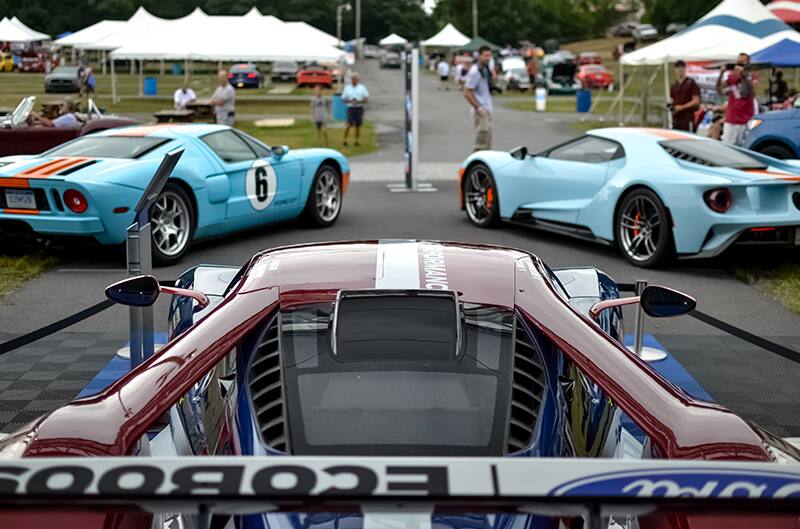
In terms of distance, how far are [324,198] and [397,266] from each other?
9.64 metres

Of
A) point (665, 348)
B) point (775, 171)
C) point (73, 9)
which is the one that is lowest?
point (665, 348)

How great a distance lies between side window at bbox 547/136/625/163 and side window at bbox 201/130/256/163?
3188 mm

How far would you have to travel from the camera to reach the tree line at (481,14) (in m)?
86.1

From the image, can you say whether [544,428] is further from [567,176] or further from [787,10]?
[787,10]

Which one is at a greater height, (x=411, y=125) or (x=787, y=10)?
(x=787, y=10)

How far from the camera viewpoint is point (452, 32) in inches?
2470

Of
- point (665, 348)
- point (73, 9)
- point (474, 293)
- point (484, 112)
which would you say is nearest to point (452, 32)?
point (73, 9)

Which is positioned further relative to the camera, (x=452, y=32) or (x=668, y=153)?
(x=452, y=32)

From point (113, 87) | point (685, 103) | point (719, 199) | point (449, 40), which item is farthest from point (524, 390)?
point (449, 40)

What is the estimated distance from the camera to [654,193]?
10.0m

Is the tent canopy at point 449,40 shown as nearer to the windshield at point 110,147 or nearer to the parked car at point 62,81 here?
the parked car at point 62,81

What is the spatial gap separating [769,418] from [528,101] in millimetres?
41386

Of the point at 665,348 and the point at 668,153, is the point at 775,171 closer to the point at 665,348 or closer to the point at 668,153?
the point at 668,153

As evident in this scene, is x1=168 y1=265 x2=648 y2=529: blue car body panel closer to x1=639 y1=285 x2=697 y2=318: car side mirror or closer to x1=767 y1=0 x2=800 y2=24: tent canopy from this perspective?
x1=639 y1=285 x2=697 y2=318: car side mirror
